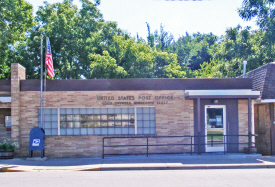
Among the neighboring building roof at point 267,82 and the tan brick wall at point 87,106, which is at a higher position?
the neighboring building roof at point 267,82

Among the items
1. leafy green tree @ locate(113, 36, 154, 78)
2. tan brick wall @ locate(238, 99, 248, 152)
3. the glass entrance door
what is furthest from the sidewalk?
leafy green tree @ locate(113, 36, 154, 78)

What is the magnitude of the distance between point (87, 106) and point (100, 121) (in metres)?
0.90

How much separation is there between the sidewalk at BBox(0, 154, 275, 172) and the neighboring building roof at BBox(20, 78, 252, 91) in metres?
3.08

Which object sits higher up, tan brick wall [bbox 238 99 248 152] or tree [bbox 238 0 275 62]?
tree [bbox 238 0 275 62]

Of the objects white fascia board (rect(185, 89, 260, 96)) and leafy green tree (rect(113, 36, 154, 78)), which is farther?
leafy green tree (rect(113, 36, 154, 78))

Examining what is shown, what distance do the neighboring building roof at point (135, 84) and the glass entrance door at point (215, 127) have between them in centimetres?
102

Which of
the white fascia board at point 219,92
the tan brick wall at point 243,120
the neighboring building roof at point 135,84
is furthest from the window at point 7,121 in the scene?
the tan brick wall at point 243,120

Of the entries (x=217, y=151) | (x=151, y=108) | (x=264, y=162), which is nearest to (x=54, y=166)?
(x=151, y=108)

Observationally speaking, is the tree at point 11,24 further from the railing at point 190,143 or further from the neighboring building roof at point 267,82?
the neighboring building roof at point 267,82

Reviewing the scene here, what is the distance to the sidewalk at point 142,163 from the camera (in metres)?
11.6

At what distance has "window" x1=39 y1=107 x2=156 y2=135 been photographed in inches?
557

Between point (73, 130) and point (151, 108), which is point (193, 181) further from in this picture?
point (73, 130)

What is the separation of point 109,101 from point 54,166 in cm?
381

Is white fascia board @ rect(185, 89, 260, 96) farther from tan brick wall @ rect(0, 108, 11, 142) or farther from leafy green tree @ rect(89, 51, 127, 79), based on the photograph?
leafy green tree @ rect(89, 51, 127, 79)
